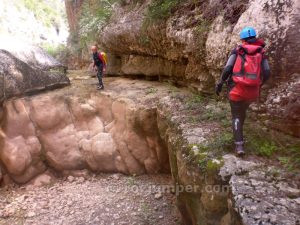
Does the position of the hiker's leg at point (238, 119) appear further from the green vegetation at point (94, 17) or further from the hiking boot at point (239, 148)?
the green vegetation at point (94, 17)

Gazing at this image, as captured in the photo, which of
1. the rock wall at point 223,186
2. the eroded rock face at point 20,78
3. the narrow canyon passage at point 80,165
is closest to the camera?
the rock wall at point 223,186

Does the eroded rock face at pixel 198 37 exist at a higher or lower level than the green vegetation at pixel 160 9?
lower

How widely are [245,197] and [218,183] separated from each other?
609 mm

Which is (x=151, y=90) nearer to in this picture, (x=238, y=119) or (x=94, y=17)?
(x=238, y=119)

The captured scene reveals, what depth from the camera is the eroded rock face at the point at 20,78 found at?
8.28 metres

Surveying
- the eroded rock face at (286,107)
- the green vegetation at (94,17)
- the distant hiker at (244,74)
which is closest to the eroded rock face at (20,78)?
the green vegetation at (94,17)

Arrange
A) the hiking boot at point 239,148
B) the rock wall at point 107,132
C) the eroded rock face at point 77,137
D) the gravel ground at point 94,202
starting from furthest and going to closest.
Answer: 1. the eroded rock face at point 77,137
2. the gravel ground at point 94,202
3. the rock wall at point 107,132
4. the hiking boot at point 239,148

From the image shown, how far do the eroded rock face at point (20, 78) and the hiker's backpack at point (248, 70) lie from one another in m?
6.75

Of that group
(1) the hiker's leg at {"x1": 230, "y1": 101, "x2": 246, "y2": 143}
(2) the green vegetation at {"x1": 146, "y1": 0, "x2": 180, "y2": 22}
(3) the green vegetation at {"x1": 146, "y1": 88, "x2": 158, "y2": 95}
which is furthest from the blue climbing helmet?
(3) the green vegetation at {"x1": 146, "y1": 88, "x2": 158, "y2": 95}

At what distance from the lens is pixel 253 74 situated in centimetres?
390

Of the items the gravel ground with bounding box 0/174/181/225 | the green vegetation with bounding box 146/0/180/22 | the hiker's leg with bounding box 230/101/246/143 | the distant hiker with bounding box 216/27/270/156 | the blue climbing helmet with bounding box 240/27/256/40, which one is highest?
the green vegetation with bounding box 146/0/180/22

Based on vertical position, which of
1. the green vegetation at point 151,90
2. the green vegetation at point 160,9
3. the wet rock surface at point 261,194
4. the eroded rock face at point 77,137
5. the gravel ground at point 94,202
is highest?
the green vegetation at point 160,9

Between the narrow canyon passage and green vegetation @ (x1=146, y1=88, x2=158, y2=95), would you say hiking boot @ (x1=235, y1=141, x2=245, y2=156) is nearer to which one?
the narrow canyon passage

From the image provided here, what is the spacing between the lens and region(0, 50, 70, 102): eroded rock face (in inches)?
326
